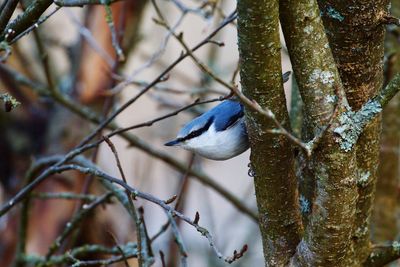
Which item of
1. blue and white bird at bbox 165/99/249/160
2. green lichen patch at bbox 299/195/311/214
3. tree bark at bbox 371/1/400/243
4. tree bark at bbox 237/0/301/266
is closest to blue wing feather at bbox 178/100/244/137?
blue and white bird at bbox 165/99/249/160

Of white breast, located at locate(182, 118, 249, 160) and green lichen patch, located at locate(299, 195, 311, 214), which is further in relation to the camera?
white breast, located at locate(182, 118, 249, 160)

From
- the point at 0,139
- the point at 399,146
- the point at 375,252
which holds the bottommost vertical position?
the point at 375,252

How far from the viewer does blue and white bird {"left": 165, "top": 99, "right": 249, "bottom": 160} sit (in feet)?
5.71

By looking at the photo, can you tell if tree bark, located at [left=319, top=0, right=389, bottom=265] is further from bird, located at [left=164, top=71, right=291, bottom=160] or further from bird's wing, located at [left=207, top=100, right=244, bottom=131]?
bird's wing, located at [left=207, top=100, right=244, bottom=131]

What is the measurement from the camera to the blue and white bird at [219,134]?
1741 mm

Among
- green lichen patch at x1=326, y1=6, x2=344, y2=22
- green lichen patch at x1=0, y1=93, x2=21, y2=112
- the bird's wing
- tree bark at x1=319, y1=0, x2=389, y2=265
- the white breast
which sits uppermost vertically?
the bird's wing

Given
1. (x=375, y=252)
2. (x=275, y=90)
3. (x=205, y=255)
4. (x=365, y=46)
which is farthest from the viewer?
(x=205, y=255)

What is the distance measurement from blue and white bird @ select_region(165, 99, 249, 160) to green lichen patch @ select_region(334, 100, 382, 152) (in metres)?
0.57

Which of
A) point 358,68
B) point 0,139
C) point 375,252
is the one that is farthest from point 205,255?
point 358,68

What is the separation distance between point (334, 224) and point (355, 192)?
76 mm

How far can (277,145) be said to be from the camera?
1.21m

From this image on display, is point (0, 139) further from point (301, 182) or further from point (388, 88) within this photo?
point (388, 88)

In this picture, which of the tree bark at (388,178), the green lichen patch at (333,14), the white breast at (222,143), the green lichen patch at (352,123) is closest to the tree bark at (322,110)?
the green lichen patch at (352,123)

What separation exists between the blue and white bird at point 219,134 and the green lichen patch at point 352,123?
567mm
